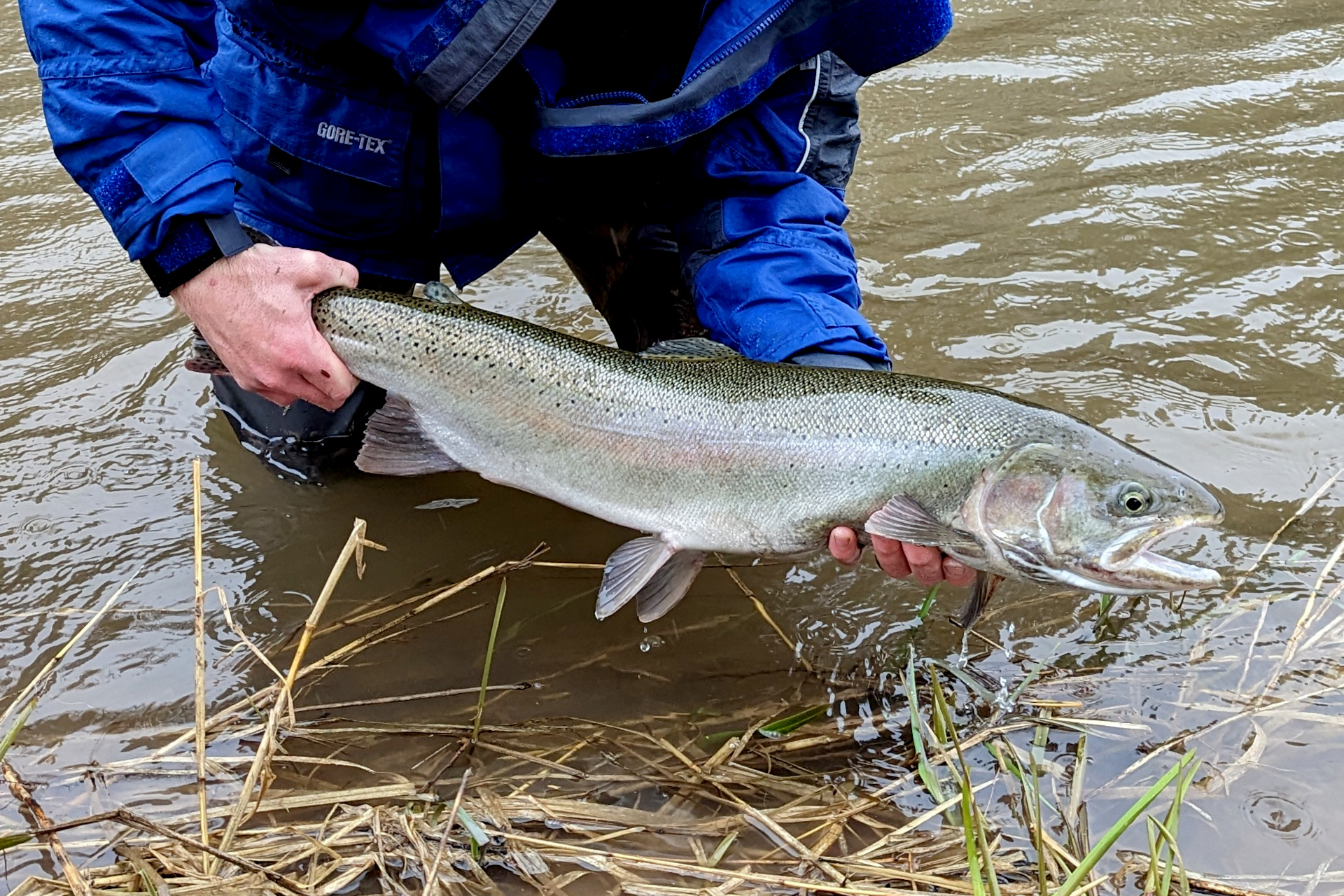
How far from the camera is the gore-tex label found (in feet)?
9.93

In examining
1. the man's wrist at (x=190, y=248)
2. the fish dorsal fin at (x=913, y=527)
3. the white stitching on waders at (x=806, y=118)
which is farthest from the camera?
the white stitching on waders at (x=806, y=118)

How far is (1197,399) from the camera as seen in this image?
3.73 metres

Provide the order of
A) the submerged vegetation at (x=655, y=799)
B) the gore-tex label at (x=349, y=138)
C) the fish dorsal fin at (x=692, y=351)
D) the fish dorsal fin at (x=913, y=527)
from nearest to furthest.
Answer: the submerged vegetation at (x=655, y=799) → the fish dorsal fin at (x=913, y=527) → the fish dorsal fin at (x=692, y=351) → the gore-tex label at (x=349, y=138)

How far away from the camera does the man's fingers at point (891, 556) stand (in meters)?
2.59

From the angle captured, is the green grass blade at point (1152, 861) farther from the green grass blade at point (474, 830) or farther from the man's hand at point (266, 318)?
the man's hand at point (266, 318)

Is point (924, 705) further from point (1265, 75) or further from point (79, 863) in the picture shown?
point (1265, 75)

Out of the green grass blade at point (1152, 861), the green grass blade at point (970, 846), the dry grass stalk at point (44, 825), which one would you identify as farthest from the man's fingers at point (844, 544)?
the dry grass stalk at point (44, 825)

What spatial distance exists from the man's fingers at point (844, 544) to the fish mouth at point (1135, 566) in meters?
0.49

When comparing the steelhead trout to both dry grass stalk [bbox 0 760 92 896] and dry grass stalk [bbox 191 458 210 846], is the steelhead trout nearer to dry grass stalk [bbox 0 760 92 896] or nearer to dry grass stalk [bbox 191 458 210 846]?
dry grass stalk [bbox 191 458 210 846]

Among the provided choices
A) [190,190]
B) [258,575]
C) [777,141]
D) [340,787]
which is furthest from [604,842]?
[777,141]

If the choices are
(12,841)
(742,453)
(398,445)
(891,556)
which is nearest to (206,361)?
(398,445)

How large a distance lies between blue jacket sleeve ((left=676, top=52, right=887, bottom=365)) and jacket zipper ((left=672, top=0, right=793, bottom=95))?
1.26ft

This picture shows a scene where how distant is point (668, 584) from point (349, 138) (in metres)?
1.50

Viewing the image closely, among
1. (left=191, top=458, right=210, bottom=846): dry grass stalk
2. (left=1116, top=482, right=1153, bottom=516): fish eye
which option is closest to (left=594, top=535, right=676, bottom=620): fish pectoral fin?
(left=191, top=458, right=210, bottom=846): dry grass stalk
